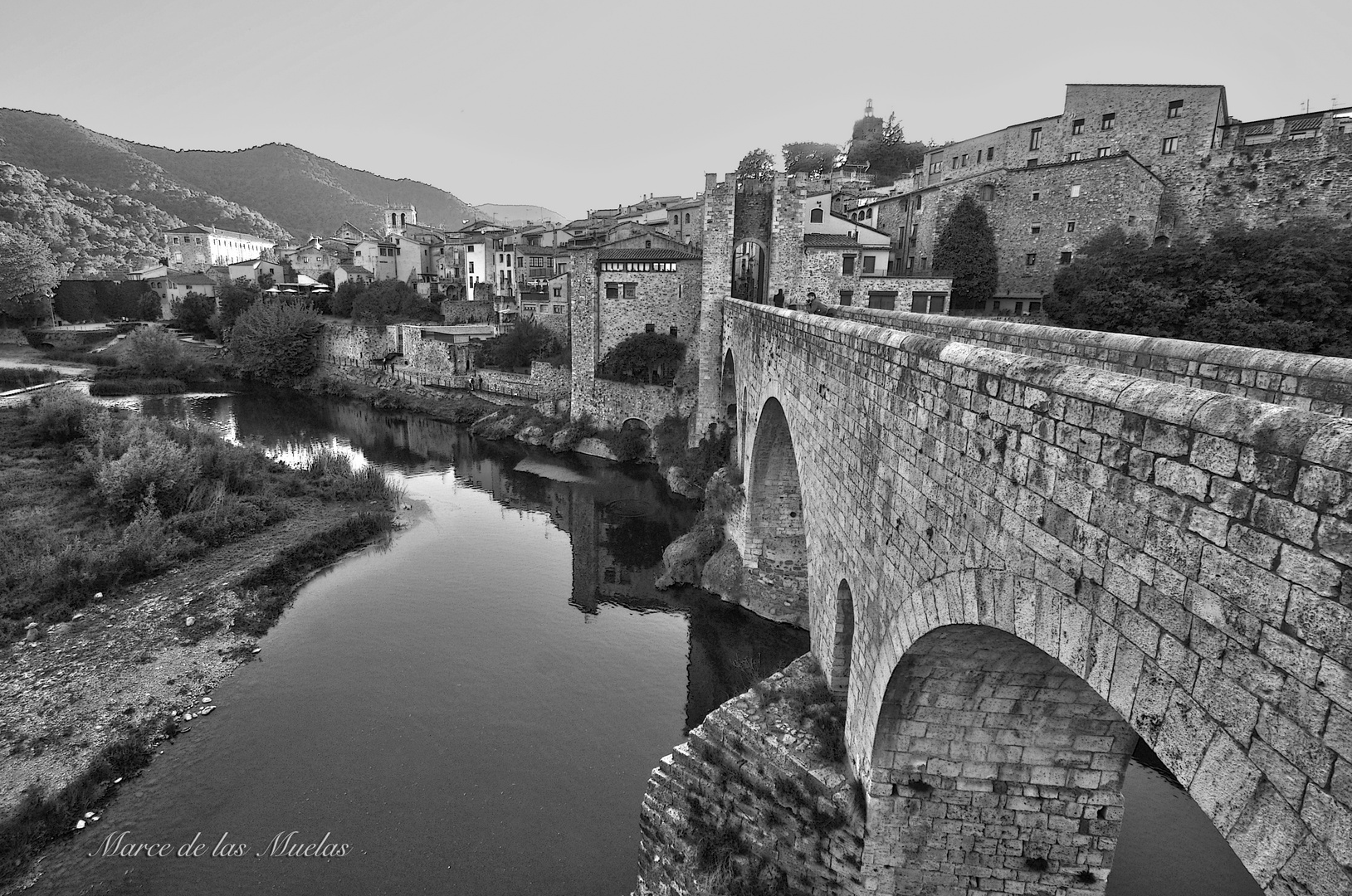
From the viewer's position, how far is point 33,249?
5469 cm

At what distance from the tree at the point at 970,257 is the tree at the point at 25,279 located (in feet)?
222

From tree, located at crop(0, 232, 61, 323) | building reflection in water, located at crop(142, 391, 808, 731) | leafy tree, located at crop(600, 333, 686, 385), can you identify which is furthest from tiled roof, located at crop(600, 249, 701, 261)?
tree, located at crop(0, 232, 61, 323)

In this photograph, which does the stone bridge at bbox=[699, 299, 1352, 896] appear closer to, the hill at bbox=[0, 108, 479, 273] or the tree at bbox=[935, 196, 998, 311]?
the tree at bbox=[935, 196, 998, 311]

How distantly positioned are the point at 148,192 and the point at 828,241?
101 meters

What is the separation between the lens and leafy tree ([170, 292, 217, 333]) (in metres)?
57.9

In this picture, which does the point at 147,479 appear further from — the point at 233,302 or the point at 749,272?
the point at 233,302

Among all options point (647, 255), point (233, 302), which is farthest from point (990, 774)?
point (233, 302)

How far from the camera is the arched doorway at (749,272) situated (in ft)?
89.8

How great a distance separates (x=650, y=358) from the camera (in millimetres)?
28375

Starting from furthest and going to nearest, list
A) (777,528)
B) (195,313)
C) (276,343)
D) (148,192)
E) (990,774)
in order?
(148,192)
(195,313)
(276,343)
(777,528)
(990,774)

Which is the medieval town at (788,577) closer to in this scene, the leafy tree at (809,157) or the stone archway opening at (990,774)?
the stone archway opening at (990,774)

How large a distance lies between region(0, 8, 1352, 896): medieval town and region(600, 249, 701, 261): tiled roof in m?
0.27

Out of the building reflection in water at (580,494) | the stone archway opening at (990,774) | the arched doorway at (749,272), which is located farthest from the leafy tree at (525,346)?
the stone archway opening at (990,774)

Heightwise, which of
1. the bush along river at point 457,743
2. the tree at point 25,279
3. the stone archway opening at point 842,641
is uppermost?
the tree at point 25,279
